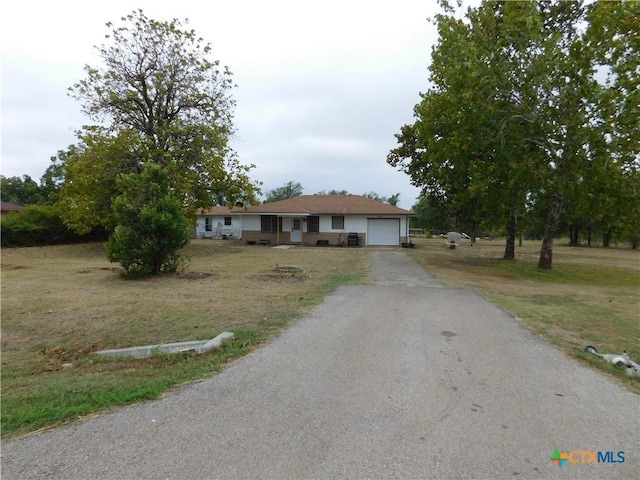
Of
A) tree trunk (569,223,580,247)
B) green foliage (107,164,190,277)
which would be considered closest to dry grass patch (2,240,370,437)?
green foliage (107,164,190,277)

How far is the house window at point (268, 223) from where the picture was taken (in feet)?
94.5

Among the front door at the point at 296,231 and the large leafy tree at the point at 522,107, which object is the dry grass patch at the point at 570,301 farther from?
the front door at the point at 296,231

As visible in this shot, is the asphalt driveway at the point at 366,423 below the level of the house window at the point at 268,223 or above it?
below

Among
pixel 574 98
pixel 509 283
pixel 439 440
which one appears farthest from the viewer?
pixel 509 283

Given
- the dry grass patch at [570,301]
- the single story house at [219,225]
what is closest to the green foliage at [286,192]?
the single story house at [219,225]

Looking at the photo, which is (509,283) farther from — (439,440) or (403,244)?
(403,244)

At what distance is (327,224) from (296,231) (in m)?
2.33

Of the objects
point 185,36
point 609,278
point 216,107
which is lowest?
point 609,278

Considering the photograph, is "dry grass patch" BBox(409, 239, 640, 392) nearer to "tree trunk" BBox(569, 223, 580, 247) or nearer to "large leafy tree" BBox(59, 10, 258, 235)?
"large leafy tree" BBox(59, 10, 258, 235)

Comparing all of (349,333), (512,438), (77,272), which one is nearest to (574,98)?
(349,333)

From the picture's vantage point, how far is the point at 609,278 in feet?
50.3

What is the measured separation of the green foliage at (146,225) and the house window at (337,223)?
A: 16.9 m

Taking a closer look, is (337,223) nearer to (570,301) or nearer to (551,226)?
(551,226)

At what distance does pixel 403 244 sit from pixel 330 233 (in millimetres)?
5059
